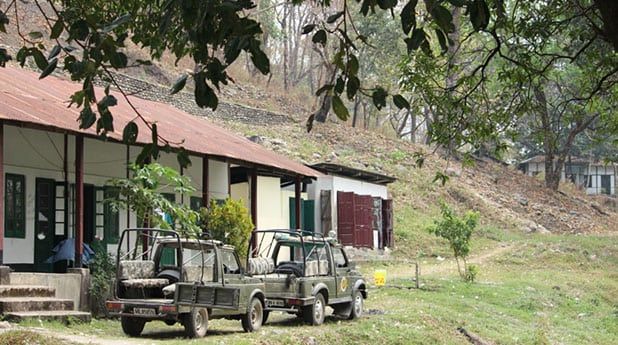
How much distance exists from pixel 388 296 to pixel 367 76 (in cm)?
3753

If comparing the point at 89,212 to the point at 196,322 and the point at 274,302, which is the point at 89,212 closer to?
the point at 274,302

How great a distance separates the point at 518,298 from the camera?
977 inches

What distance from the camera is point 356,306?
58.9ft

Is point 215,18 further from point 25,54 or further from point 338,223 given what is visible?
point 338,223

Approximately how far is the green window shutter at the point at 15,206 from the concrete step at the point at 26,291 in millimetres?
2458

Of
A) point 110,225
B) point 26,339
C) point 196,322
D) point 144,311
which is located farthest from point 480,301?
point 26,339

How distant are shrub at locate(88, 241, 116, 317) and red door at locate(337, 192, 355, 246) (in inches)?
551

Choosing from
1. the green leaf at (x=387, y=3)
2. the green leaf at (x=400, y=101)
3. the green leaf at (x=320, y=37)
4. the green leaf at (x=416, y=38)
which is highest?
the green leaf at (x=387, y=3)

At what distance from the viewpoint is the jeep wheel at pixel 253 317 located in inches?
584

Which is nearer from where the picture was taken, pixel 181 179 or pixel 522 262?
pixel 181 179

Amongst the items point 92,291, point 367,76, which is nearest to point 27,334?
point 92,291

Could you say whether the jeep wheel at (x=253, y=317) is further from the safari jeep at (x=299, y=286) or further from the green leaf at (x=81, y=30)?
the green leaf at (x=81, y=30)

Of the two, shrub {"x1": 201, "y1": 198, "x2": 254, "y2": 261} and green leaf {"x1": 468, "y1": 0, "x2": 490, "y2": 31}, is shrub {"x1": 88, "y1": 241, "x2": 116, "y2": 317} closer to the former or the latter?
shrub {"x1": 201, "y1": 198, "x2": 254, "y2": 261}

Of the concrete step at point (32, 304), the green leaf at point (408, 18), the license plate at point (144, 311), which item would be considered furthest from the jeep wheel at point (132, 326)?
the green leaf at point (408, 18)
